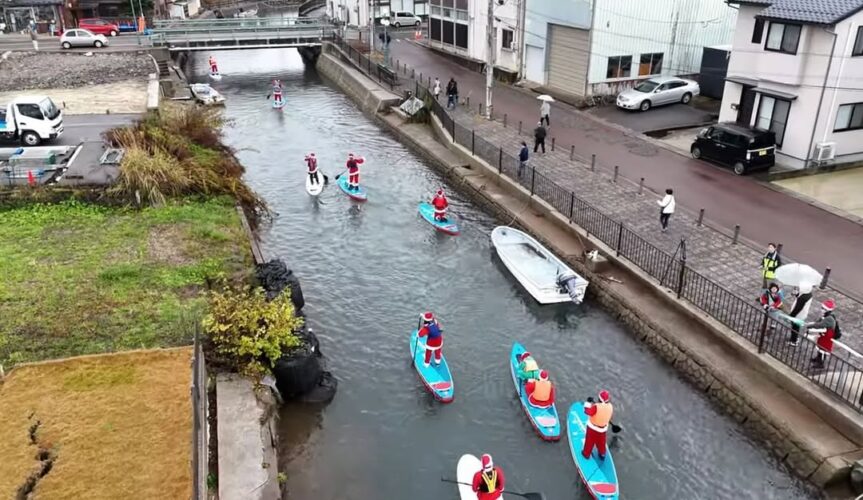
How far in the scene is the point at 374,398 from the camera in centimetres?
1512

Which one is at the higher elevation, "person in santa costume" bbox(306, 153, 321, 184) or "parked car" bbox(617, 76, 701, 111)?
"parked car" bbox(617, 76, 701, 111)

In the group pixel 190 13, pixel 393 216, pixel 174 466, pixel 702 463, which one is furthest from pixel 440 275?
pixel 190 13

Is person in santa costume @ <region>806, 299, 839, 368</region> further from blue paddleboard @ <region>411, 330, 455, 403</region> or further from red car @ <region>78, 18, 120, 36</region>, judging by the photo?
red car @ <region>78, 18, 120, 36</region>

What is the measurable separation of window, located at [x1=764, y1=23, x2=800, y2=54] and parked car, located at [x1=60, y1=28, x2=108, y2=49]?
46.3 meters

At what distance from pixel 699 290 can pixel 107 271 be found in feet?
50.9

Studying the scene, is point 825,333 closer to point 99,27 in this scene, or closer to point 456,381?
point 456,381

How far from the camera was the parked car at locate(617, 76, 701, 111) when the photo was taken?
111 ft

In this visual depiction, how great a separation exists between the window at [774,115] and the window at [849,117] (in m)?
1.72

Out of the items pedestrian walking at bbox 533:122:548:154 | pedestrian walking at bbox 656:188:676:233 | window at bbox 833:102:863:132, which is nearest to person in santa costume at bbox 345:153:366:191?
pedestrian walking at bbox 533:122:548:154

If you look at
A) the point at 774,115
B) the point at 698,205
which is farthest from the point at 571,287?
the point at 774,115

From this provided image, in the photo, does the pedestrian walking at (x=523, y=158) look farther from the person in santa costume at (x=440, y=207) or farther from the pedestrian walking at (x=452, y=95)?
the pedestrian walking at (x=452, y=95)

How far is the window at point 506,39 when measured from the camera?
4106 cm

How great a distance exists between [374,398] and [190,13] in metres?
74.0

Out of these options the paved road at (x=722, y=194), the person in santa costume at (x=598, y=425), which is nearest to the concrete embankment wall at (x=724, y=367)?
the person in santa costume at (x=598, y=425)
